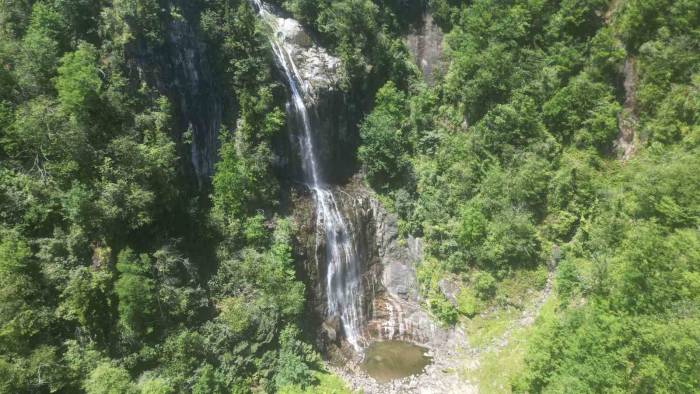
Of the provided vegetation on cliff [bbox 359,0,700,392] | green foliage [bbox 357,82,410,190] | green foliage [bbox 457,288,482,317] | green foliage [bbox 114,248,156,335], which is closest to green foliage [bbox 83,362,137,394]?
green foliage [bbox 114,248,156,335]

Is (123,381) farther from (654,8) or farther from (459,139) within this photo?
(654,8)

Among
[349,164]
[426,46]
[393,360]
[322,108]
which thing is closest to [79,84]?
[322,108]

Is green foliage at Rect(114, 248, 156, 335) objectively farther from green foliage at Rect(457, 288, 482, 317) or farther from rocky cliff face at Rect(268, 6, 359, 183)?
green foliage at Rect(457, 288, 482, 317)

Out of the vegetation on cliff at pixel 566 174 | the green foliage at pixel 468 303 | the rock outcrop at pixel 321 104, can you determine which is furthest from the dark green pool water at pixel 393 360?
the rock outcrop at pixel 321 104

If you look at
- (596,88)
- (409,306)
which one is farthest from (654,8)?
(409,306)

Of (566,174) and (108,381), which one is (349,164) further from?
(108,381)
